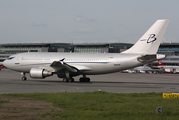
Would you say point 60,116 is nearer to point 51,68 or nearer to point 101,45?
point 51,68

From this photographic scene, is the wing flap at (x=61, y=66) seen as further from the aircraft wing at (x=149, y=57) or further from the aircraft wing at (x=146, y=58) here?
the aircraft wing at (x=149, y=57)

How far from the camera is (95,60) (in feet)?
113

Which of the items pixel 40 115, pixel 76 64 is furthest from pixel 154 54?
pixel 40 115

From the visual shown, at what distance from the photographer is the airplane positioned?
32.8 metres

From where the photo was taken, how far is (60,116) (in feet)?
34.6

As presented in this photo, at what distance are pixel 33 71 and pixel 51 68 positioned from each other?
260cm

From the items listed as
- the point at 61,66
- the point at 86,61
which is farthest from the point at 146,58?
the point at 61,66

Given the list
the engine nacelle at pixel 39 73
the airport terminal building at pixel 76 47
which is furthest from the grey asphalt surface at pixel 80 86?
the airport terminal building at pixel 76 47

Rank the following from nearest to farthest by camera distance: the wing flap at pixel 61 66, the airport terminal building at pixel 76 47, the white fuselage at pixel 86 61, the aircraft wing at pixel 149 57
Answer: the aircraft wing at pixel 149 57, the wing flap at pixel 61 66, the white fuselage at pixel 86 61, the airport terminal building at pixel 76 47

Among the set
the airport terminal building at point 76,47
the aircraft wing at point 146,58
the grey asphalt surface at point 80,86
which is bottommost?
the grey asphalt surface at point 80,86
